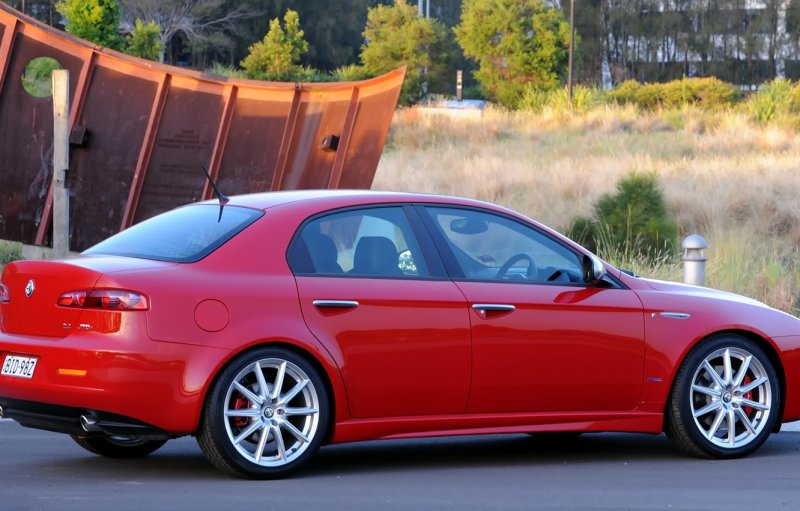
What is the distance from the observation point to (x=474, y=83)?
7375 centimetres

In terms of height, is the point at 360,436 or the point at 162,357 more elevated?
the point at 162,357

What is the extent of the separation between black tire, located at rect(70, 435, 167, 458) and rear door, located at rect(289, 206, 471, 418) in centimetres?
133

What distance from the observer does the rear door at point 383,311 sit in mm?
6695

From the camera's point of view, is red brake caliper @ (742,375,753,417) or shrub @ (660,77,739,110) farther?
shrub @ (660,77,739,110)

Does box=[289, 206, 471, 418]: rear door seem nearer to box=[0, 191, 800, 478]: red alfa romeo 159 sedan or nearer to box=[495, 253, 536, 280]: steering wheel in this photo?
box=[0, 191, 800, 478]: red alfa romeo 159 sedan

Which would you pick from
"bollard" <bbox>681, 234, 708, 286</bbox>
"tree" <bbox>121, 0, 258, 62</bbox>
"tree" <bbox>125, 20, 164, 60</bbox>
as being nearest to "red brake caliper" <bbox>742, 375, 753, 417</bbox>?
"bollard" <bbox>681, 234, 708, 286</bbox>

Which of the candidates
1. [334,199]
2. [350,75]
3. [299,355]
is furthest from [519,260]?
[350,75]

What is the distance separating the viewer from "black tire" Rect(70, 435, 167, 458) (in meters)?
7.39

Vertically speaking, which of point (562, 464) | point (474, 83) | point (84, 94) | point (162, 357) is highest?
point (474, 83)

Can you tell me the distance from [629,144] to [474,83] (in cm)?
4108

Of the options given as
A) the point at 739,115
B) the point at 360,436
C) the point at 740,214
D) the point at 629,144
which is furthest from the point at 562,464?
the point at 739,115

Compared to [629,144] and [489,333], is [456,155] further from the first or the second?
[489,333]

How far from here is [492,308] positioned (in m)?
7.01

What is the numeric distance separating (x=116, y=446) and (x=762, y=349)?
3.61 m
